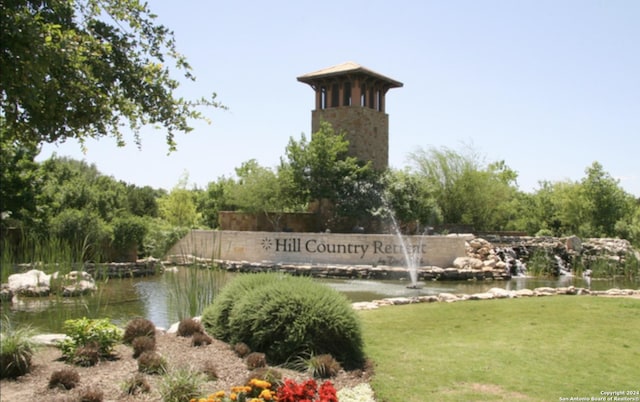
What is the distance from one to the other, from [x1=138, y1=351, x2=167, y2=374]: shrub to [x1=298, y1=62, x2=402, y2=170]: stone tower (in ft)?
99.1

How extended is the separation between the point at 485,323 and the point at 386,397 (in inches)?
159

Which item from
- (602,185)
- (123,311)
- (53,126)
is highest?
(602,185)

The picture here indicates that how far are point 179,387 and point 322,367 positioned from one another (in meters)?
1.66

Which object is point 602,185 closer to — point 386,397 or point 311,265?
point 311,265

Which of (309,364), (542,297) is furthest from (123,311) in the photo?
(542,297)

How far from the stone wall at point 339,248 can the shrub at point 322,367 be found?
52.9ft

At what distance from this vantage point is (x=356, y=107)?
3544 cm

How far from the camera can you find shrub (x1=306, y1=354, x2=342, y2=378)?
598 cm

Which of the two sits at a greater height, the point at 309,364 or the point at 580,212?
the point at 580,212

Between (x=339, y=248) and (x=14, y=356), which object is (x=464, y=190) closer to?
(x=339, y=248)

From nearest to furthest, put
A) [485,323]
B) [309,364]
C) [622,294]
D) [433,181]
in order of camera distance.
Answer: [309,364]
[485,323]
[622,294]
[433,181]

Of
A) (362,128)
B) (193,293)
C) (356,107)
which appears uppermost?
(356,107)

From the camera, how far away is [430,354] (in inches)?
266

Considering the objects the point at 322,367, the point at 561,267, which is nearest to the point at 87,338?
the point at 322,367
